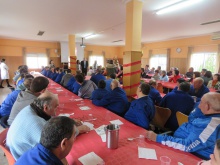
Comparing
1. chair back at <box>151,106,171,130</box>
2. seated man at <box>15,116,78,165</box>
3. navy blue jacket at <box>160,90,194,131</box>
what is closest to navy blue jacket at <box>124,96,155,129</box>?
chair back at <box>151,106,171,130</box>

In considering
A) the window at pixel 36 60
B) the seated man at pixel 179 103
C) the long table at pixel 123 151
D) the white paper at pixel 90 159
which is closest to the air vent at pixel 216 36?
the seated man at pixel 179 103

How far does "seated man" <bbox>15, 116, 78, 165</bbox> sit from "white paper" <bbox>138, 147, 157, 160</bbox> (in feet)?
2.14

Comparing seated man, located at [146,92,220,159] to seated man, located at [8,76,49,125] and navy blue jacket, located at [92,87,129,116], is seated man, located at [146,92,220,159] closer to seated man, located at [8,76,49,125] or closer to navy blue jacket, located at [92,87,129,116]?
navy blue jacket, located at [92,87,129,116]

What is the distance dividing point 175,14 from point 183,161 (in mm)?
4741

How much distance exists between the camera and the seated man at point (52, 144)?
81 centimetres

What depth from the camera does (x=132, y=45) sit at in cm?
371

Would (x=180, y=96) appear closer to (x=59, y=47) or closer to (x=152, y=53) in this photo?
(x=152, y=53)

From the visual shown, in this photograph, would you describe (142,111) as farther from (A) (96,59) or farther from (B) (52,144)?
(A) (96,59)

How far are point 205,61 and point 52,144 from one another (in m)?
9.69

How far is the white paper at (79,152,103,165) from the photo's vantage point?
1.13 metres

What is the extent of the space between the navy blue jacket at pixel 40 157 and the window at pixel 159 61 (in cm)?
1079

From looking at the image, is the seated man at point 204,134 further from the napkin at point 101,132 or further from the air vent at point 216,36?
the air vent at point 216,36

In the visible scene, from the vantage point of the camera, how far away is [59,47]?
38.6ft

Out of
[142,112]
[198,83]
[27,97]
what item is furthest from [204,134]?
[198,83]
